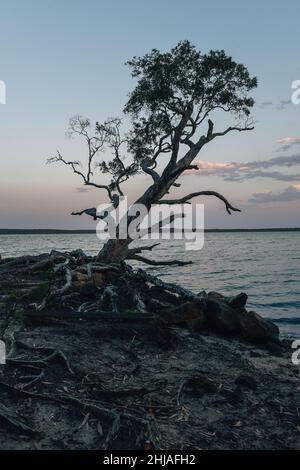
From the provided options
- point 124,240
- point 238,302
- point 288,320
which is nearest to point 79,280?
point 238,302

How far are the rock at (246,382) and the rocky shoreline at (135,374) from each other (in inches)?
0.9

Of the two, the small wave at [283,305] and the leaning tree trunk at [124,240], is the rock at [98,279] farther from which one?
the small wave at [283,305]

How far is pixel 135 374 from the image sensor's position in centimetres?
836

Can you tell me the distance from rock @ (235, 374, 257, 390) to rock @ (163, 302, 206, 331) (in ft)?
12.8

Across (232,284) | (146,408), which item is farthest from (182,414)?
(232,284)

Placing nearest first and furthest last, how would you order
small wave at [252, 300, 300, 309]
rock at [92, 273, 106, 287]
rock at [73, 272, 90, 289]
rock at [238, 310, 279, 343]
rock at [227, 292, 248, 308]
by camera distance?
rock at [238, 310, 279, 343]
rock at [73, 272, 90, 289]
rock at [227, 292, 248, 308]
rock at [92, 273, 106, 287]
small wave at [252, 300, 300, 309]

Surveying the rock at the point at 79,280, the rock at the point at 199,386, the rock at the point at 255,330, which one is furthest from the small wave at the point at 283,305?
the rock at the point at 199,386

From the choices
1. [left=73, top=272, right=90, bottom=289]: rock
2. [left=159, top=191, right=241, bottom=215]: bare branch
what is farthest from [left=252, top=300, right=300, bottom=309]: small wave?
[left=73, top=272, right=90, bottom=289]: rock

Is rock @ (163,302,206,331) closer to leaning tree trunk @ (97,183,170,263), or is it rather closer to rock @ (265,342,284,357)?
rock @ (265,342,284,357)

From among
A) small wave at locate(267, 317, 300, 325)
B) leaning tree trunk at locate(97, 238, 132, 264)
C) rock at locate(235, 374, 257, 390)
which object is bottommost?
small wave at locate(267, 317, 300, 325)

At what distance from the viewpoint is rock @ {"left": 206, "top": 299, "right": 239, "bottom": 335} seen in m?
12.7

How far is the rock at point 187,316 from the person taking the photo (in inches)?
490

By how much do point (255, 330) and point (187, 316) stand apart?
2.20 meters
